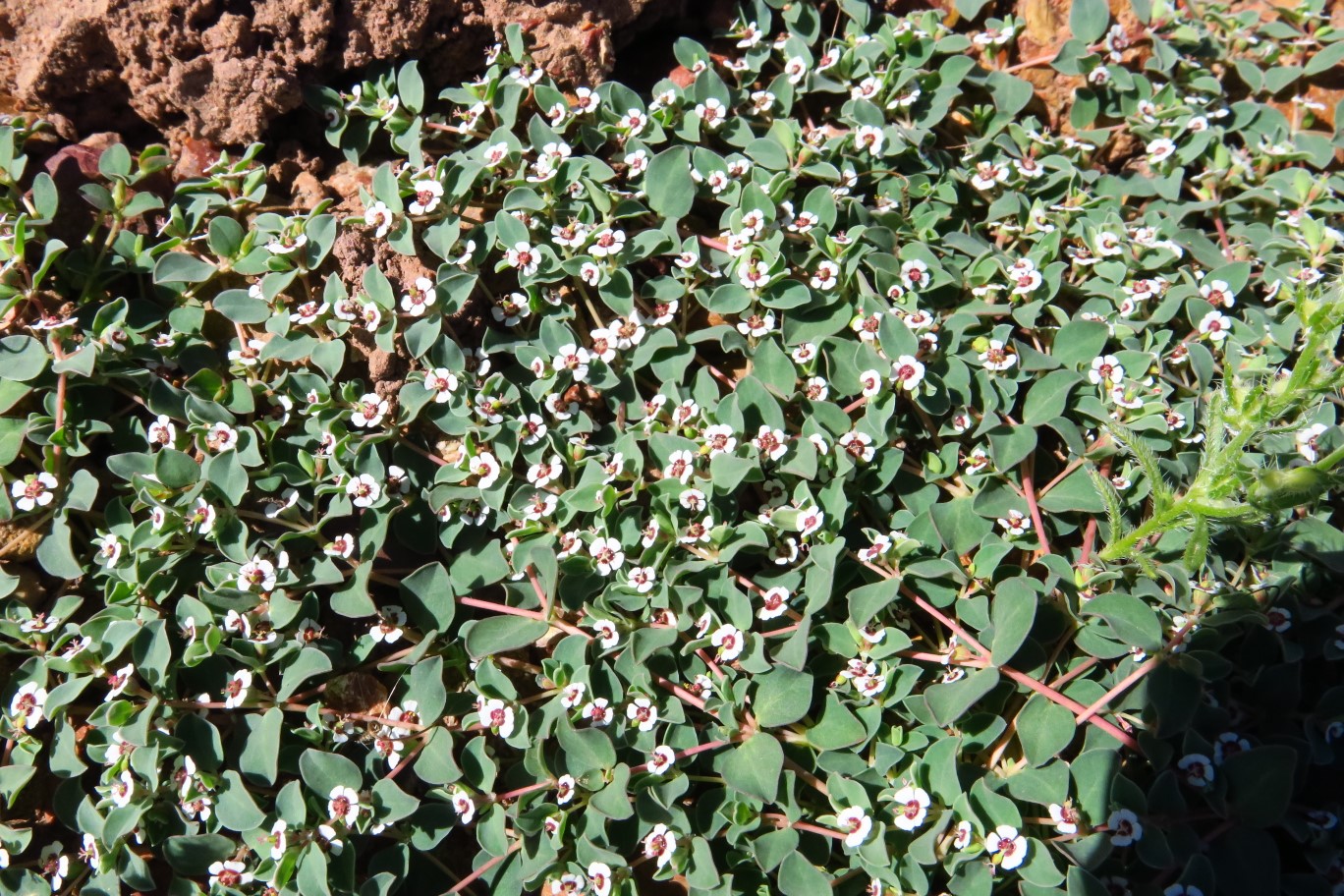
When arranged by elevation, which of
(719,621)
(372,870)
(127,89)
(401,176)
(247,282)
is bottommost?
(372,870)

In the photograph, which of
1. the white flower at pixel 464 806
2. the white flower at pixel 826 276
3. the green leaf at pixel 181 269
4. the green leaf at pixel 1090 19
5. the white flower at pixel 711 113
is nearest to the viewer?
the white flower at pixel 464 806

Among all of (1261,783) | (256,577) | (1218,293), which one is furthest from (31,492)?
(1218,293)

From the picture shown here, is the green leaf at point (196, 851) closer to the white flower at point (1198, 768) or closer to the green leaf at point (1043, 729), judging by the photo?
the green leaf at point (1043, 729)

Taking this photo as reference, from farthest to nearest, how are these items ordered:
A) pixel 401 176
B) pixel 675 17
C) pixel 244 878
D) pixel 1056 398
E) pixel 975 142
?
pixel 675 17 < pixel 975 142 < pixel 401 176 < pixel 1056 398 < pixel 244 878

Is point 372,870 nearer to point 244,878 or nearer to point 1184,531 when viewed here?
point 244,878

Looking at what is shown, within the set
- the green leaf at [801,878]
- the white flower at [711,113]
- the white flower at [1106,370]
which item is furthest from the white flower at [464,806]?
the white flower at [711,113]

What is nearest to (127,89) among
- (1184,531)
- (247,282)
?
(247,282)
